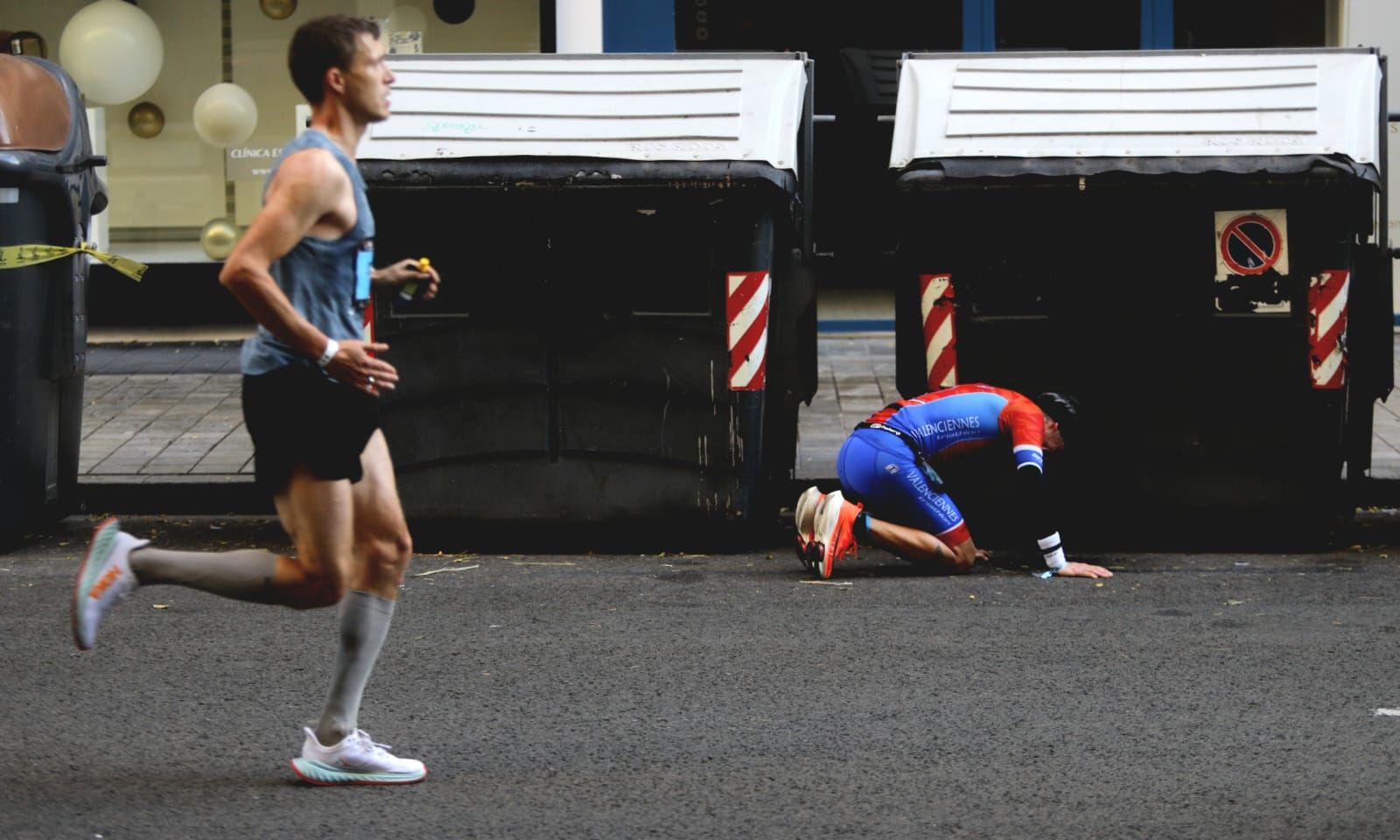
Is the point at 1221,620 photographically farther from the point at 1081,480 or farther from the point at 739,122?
the point at 739,122

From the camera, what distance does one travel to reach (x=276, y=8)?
12844 mm

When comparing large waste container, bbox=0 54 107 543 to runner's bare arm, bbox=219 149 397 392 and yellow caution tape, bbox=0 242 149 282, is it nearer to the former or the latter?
yellow caution tape, bbox=0 242 149 282

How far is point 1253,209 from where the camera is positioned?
7.39m

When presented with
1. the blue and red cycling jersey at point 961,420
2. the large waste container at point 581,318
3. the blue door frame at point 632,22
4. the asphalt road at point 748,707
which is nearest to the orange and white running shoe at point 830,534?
the asphalt road at point 748,707

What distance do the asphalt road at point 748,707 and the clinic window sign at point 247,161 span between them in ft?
20.6

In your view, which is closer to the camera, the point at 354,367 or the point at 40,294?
the point at 354,367

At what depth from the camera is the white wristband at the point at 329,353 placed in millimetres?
4008

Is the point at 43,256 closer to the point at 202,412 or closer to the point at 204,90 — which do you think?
the point at 202,412

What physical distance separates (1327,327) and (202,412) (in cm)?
568

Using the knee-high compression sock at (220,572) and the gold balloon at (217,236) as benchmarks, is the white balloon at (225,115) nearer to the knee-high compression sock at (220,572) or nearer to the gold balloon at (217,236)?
the gold balloon at (217,236)

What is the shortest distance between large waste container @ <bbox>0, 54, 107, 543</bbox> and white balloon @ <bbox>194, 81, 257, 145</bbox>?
186 inches

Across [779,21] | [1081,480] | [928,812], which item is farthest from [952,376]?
[779,21]

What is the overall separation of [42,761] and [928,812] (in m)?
2.06

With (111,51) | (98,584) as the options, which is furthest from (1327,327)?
(111,51)
